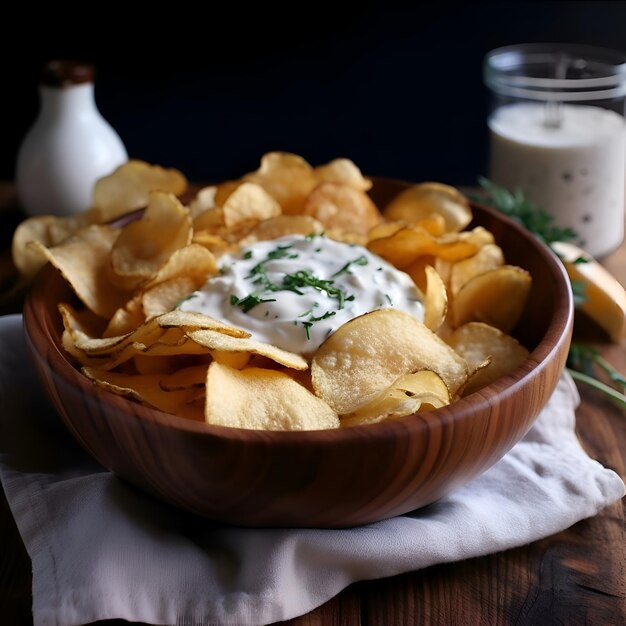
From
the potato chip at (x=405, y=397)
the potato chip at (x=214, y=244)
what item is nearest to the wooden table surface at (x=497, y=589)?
the potato chip at (x=405, y=397)

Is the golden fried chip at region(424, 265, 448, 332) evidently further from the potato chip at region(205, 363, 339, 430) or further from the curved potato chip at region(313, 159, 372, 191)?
the curved potato chip at region(313, 159, 372, 191)

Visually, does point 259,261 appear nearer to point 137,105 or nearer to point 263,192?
point 263,192

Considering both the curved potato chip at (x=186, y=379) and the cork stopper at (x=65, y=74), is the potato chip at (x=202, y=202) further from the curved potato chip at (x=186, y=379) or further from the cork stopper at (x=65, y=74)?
the cork stopper at (x=65, y=74)

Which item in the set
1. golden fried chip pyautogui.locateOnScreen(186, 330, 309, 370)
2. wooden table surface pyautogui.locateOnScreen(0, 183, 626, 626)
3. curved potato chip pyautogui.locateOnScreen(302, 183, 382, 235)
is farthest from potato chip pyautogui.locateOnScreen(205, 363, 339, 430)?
curved potato chip pyautogui.locateOnScreen(302, 183, 382, 235)

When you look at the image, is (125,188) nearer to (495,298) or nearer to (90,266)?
(90,266)

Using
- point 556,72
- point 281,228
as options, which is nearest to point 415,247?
point 281,228

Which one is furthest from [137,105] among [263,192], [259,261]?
[259,261]
